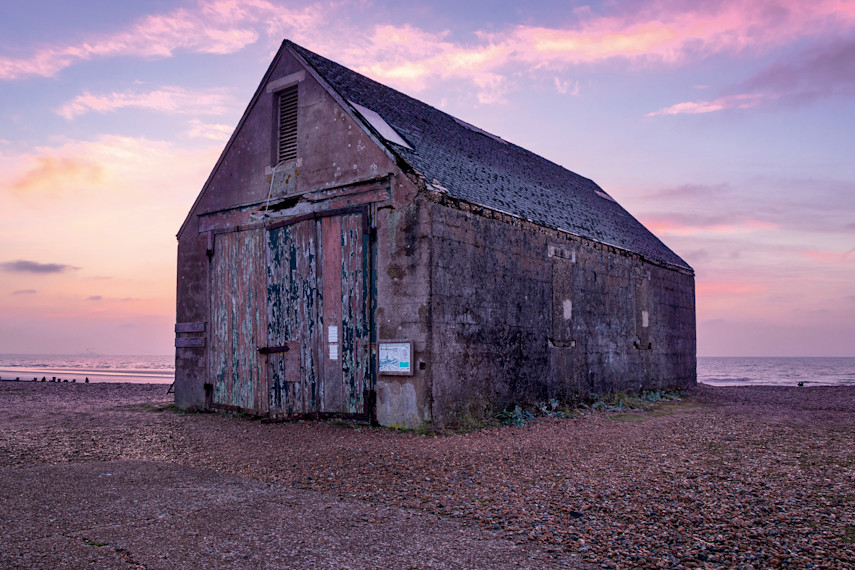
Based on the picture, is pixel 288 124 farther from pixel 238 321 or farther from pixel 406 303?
pixel 406 303

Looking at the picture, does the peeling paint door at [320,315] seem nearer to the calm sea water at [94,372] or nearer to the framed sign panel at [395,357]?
the framed sign panel at [395,357]

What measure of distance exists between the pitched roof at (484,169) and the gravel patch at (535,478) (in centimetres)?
464

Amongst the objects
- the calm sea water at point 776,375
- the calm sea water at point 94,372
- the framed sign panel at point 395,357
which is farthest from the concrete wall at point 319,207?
the calm sea water at point 776,375

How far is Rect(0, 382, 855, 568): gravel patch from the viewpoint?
14.9ft

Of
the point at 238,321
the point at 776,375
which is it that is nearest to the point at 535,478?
the point at 238,321

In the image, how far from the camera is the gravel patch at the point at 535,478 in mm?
4547

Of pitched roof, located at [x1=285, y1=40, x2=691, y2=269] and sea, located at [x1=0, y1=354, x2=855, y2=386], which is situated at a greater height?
pitched roof, located at [x1=285, y1=40, x2=691, y2=269]

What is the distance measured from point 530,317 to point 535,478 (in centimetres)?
582

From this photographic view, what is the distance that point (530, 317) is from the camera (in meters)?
12.4

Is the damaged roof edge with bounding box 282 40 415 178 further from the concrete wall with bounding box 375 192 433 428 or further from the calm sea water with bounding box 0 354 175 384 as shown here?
the calm sea water with bounding box 0 354 175 384

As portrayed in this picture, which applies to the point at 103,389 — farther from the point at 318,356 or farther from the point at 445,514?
the point at 445,514

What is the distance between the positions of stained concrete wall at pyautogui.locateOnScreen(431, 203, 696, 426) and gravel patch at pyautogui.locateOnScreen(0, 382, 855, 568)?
93 cm

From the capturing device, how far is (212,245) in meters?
13.5

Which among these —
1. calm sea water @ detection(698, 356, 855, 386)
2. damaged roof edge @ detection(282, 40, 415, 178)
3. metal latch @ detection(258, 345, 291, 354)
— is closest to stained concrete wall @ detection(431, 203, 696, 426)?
damaged roof edge @ detection(282, 40, 415, 178)
